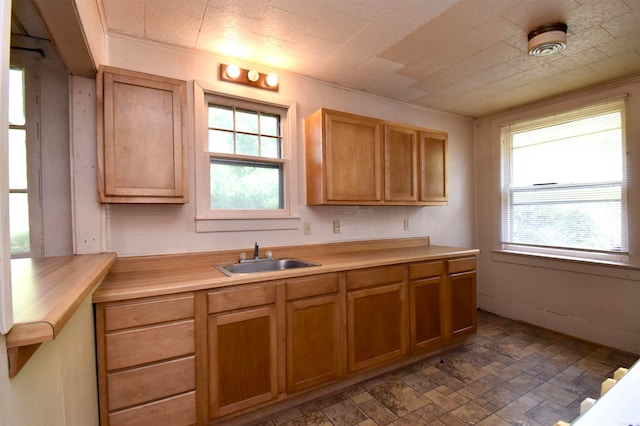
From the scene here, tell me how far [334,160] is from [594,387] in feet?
8.67

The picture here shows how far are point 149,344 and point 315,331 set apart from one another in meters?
1.01

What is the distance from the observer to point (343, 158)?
2549 mm

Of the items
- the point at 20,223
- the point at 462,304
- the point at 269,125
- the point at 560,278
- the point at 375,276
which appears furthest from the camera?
the point at 560,278

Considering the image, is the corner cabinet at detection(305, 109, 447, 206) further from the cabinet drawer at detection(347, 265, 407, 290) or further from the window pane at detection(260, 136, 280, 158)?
the cabinet drawer at detection(347, 265, 407, 290)

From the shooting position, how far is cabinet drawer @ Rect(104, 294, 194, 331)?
4.82 ft

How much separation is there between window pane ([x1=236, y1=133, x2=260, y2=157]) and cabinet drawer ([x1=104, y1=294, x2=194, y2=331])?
4.28 feet

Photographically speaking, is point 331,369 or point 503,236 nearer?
point 331,369

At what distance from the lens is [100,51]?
1.85m

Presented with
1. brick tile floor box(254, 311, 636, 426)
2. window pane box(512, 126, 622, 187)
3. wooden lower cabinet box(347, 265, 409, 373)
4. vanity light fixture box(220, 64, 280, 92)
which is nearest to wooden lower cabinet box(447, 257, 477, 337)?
brick tile floor box(254, 311, 636, 426)

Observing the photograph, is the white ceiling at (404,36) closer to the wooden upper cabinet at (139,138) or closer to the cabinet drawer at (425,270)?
the wooden upper cabinet at (139,138)

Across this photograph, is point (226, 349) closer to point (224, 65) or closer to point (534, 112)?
point (224, 65)

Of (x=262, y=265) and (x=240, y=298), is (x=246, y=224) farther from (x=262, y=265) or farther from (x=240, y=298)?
(x=240, y=298)

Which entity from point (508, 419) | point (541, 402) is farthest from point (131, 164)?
point (541, 402)

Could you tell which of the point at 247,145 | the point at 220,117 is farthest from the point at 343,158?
the point at 220,117
